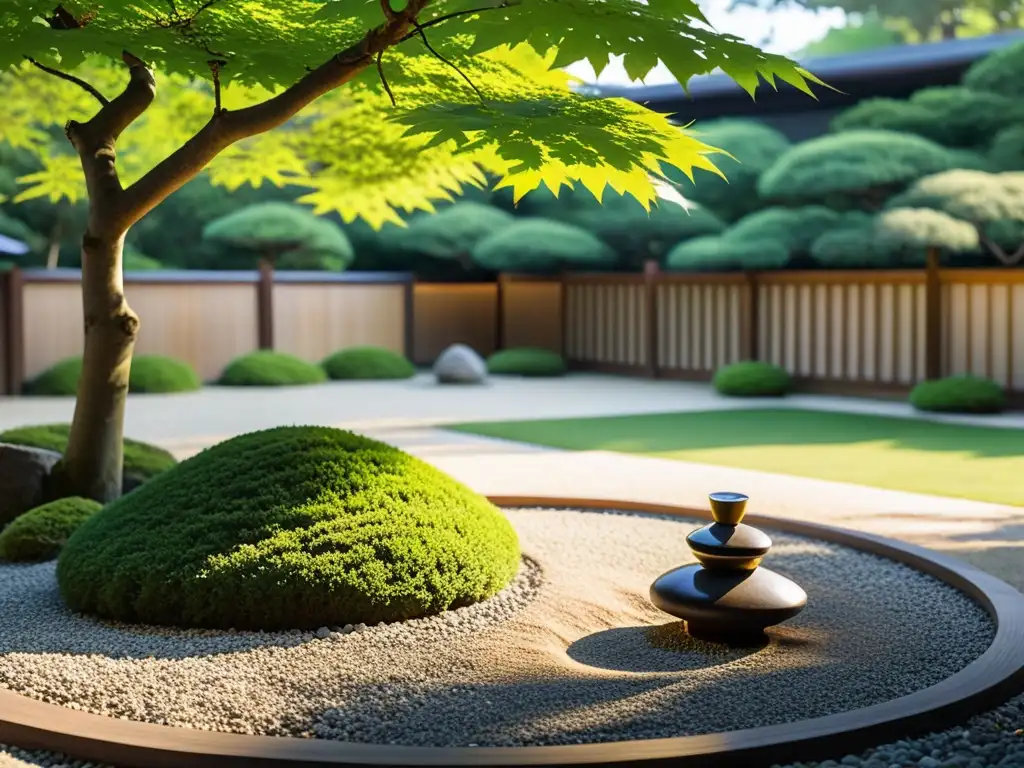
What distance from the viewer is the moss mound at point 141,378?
57.7 feet

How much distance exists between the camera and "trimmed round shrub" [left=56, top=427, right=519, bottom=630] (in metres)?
4.76

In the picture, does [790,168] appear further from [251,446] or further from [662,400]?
[251,446]

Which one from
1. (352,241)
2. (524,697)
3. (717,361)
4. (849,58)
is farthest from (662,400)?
(524,697)

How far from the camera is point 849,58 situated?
22438 millimetres

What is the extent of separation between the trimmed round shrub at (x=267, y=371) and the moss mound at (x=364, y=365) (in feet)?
2.55

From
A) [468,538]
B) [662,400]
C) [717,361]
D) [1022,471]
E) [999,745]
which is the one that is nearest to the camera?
[999,745]

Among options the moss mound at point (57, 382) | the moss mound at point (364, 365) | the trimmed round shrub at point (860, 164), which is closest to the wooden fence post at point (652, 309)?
the trimmed round shrub at point (860, 164)

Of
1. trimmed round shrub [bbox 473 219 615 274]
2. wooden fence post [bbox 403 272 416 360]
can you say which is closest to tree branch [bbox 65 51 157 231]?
trimmed round shrub [bbox 473 219 615 274]

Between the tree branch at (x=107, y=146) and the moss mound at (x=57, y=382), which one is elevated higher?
the tree branch at (x=107, y=146)

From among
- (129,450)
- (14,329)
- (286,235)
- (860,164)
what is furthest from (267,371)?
(129,450)

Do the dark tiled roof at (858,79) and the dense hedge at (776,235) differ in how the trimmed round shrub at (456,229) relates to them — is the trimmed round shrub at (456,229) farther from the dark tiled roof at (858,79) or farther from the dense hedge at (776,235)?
the dense hedge at (776,235)

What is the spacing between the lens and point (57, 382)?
17.6 m

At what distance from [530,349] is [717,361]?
11.9ft

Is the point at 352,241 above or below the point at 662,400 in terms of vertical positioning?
above
